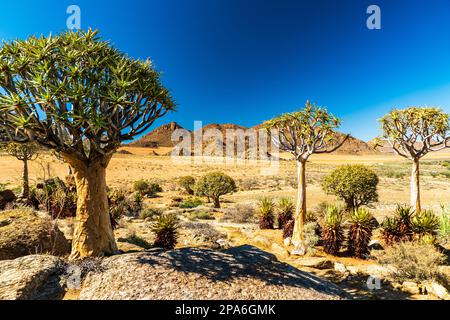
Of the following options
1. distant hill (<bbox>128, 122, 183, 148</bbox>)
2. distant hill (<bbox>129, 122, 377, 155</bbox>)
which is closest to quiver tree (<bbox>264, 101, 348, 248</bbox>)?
distant hill (<bbox>129, 122, 377, 155</bbox>)

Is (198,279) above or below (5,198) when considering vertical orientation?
below

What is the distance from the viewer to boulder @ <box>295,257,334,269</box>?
8.09 m

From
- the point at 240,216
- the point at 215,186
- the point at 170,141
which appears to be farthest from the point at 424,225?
the point at 170,141

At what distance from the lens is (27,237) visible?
22.4 feet

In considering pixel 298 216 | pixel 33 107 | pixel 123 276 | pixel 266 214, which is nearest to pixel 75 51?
pixel 33 107

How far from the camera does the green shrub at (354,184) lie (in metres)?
14.6

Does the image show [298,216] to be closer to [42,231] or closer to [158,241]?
[158,241]

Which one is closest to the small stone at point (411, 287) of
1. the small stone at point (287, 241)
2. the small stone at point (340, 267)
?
the small stone at point (340, 267)

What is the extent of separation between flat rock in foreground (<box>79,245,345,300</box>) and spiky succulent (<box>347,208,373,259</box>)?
155 inches

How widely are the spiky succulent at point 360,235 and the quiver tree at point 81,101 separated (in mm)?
7553

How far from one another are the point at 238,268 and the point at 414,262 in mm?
5033

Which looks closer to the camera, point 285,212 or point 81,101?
point 81,101

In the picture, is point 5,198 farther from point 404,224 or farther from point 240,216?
point 404,224
